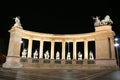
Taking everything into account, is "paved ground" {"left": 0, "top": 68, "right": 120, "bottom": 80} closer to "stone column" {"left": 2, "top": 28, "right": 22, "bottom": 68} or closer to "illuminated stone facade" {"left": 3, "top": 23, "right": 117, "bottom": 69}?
"stone column" {"left": 2, "top": 28, "right": 22, "bottom": 68}

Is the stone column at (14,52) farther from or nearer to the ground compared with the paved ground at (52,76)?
farther from the ground

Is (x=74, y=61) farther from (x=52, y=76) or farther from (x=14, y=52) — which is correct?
(x=52, y=76)

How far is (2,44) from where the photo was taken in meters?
67.9

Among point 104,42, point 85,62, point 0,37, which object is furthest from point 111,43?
point 0,37

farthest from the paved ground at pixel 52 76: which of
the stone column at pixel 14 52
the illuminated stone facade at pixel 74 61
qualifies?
the illuminated stone facade at pixel 74 61

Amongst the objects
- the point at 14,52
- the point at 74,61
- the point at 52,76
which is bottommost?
the point at 52,76

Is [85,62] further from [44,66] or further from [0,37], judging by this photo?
[0,37]

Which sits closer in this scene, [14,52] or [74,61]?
[14,52]

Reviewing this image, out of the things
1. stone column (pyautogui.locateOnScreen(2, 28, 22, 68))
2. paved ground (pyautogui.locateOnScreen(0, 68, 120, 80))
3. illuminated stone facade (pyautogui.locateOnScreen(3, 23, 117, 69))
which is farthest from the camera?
illuminated stone facade (pyautogui.locateOnScreen(3, 23, 117, 69))

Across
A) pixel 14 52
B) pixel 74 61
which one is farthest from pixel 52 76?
pixel 74 61

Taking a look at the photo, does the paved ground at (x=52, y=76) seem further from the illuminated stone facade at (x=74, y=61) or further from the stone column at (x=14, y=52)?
the illuminated stone facade at (x=74, y=61)

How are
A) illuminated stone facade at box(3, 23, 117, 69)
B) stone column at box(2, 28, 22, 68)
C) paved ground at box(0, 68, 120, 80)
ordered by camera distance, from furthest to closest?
illuminated stone facade at box(3, 23, 117, 69), stone column at box(2, 28, 22, 68), paved ground at box(0, 68, 120, 80)

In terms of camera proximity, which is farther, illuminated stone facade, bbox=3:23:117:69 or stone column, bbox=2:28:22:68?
illuminated stone facade, bbox=3:23:117:69

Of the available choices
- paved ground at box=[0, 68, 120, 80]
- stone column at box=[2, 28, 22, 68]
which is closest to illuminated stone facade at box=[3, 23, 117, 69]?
stone column at box=[2, 28, 22, 68]
